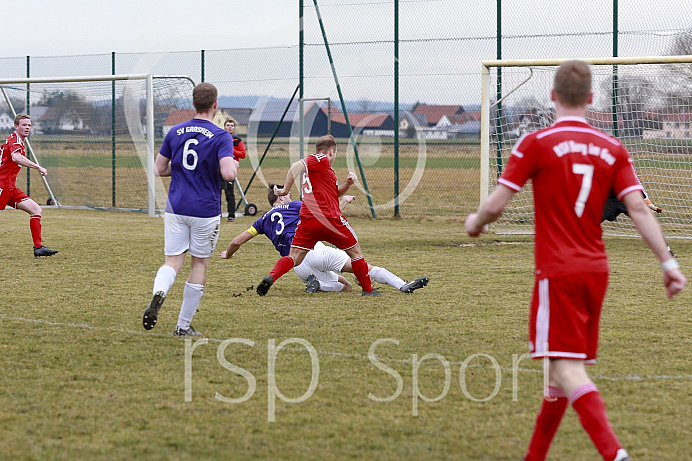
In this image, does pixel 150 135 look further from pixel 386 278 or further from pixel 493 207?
pixel 493 207

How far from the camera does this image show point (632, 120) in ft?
45.9

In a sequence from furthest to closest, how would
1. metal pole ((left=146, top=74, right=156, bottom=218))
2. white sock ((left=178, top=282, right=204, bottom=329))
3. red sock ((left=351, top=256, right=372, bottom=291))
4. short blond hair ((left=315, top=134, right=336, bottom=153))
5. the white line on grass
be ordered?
metal pole ((left=146, top=74, right=156, bottom=218)) < short blond hair ((left=315, top=134, right=336, bottom=153)) < red sock ((left=351, top=256, right=372, bottom=291)) < white sock ((left=178, top=282, right=204, bottom=329)) < the white line on grass

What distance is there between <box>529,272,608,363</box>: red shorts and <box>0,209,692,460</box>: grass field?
688 mm

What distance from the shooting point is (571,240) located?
3469 millimetres

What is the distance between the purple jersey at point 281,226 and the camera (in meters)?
8.39

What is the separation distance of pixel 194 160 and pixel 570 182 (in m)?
3.37

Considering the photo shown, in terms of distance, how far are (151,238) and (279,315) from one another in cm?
671

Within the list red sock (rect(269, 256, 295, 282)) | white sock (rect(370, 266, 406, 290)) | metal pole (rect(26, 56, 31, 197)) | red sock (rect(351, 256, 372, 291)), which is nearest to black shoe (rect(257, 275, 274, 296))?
red sock (rect(269, 256, 295, 282))

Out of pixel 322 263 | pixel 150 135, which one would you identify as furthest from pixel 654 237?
pixel 150 135

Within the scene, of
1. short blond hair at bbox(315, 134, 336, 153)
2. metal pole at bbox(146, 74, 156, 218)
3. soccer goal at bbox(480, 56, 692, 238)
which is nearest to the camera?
short blond hair at bbox(315, 134, 336, 153)

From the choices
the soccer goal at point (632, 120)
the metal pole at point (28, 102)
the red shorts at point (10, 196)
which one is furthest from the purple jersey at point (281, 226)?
the metal pole at point (28, 102)

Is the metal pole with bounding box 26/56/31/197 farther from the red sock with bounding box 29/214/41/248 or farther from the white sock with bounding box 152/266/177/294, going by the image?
the white sock with bounding box 152/266/177/294

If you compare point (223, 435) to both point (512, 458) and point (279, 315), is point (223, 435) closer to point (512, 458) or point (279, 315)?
point (512, 458)

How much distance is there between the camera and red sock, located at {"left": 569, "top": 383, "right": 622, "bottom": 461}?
10.8 ft
